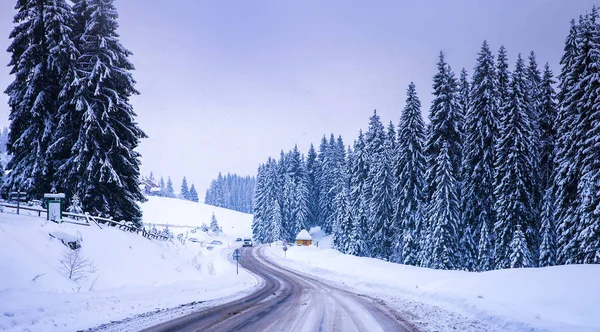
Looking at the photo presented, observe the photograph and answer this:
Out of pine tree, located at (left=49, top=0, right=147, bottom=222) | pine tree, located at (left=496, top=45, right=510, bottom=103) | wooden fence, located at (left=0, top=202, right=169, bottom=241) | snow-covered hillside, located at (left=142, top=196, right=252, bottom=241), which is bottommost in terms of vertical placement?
snow-covered hillside, located at (left=142, top=196, right=252, bottom=241)

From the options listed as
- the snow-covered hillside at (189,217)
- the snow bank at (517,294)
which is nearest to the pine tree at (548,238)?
the snow bank at (517,294)

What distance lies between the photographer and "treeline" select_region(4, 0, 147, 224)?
1869cm

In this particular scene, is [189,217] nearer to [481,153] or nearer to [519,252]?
[481,153]

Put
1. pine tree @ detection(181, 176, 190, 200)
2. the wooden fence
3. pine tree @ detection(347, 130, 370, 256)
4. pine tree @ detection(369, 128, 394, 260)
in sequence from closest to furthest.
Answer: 1. the wooden fence
2. pine tree @ detection(369, 128, 394, 260)
3. pine tree @ detection(347, 130, 370, 256)
4. pine tree @ detection(181, 176, 190, 200)

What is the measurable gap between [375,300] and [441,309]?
3.37 metres

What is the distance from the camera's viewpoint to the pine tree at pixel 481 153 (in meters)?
28.6

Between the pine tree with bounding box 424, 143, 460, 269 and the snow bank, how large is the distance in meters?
10.3

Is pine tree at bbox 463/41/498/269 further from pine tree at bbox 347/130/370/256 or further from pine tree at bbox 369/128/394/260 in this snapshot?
pine tree at bbox 347/130/370/256

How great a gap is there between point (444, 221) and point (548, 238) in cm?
724

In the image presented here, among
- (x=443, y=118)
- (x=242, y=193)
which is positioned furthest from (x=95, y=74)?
(x=242, y=193)

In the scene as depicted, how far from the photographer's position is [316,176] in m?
79.8

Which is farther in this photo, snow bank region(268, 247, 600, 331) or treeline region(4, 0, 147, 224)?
treeline region(4, 0, 147, 224)

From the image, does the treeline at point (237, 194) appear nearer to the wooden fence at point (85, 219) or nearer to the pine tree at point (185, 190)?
the pine tree at point (185, 190)

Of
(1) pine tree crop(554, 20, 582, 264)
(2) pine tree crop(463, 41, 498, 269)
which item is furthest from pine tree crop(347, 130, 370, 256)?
(1) pine tree crop(554, 20, 582, 264)
